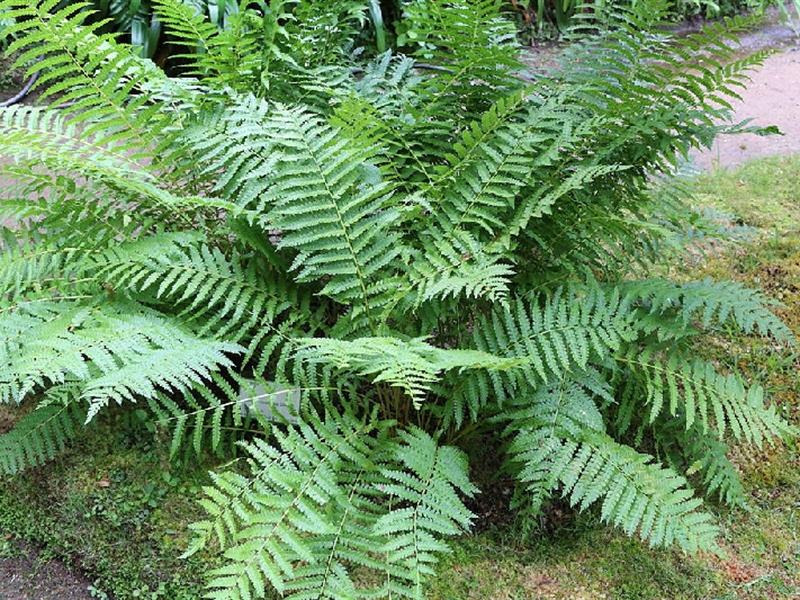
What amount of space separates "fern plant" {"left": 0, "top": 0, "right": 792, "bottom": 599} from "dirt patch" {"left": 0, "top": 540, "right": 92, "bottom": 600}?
23 cm

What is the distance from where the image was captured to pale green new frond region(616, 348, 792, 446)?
6.08 ft

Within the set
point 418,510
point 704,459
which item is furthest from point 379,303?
point 704,459

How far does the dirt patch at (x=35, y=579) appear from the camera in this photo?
1.86 metres

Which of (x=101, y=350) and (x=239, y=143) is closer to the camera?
(x=101, y=350)

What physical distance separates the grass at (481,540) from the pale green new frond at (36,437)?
0.26ft

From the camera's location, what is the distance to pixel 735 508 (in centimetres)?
201

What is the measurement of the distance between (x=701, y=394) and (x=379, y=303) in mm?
798

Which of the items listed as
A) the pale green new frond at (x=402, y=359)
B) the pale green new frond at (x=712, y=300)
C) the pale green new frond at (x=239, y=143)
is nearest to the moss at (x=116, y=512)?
the pale green new frond at (x=402, y=359)

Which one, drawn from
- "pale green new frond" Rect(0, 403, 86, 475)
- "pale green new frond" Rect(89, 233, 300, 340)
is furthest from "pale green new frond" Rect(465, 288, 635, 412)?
"pale green new frond" Rect(0, 403, 86, 475)

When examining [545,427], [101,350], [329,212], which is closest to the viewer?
[101,350]

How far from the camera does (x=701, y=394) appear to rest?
6.20 ft

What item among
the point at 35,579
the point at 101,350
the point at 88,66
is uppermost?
the point at 88,66

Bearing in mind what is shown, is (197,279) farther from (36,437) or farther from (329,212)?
(36,437)

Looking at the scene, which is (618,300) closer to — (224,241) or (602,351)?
(602,351)
